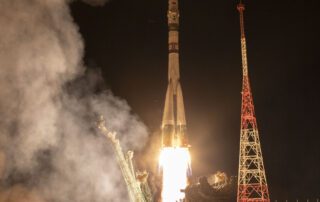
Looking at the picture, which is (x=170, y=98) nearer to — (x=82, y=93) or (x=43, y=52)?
(x=82, y=93)

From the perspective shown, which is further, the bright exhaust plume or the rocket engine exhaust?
the rocket engine exhaust

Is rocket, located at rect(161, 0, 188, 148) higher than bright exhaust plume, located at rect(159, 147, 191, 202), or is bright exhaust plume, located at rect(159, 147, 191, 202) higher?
rocket, located at rect(161, 0, 188, 148)

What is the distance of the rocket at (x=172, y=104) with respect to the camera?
35.5 meters

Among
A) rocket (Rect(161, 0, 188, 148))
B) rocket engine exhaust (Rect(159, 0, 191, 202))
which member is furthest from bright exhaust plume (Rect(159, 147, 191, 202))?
rocket (Rect(161, 0, 188, 148))

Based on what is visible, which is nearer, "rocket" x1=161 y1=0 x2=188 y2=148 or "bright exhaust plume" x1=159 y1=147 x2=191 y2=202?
"bright exhaust plume" x1=159 y1=147 x2=191 y2=202

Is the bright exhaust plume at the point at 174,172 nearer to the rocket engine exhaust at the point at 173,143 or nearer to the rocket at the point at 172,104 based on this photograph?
the rocket engine exhaust at the point at 173,143

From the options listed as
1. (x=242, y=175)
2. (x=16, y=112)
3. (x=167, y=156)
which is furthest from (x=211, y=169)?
(x=16, y=112)

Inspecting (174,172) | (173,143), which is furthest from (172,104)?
(174,172)

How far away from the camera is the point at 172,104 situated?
120 ft

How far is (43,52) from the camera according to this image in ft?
83.9

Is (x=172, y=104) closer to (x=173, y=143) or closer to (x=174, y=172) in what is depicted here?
(x=173, y=143)

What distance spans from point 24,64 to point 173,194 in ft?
54.8

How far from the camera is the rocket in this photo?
3553cm

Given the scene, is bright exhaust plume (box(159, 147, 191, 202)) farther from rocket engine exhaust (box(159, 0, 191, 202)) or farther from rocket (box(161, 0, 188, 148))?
rocket (box(161, 0, 188, 148))
